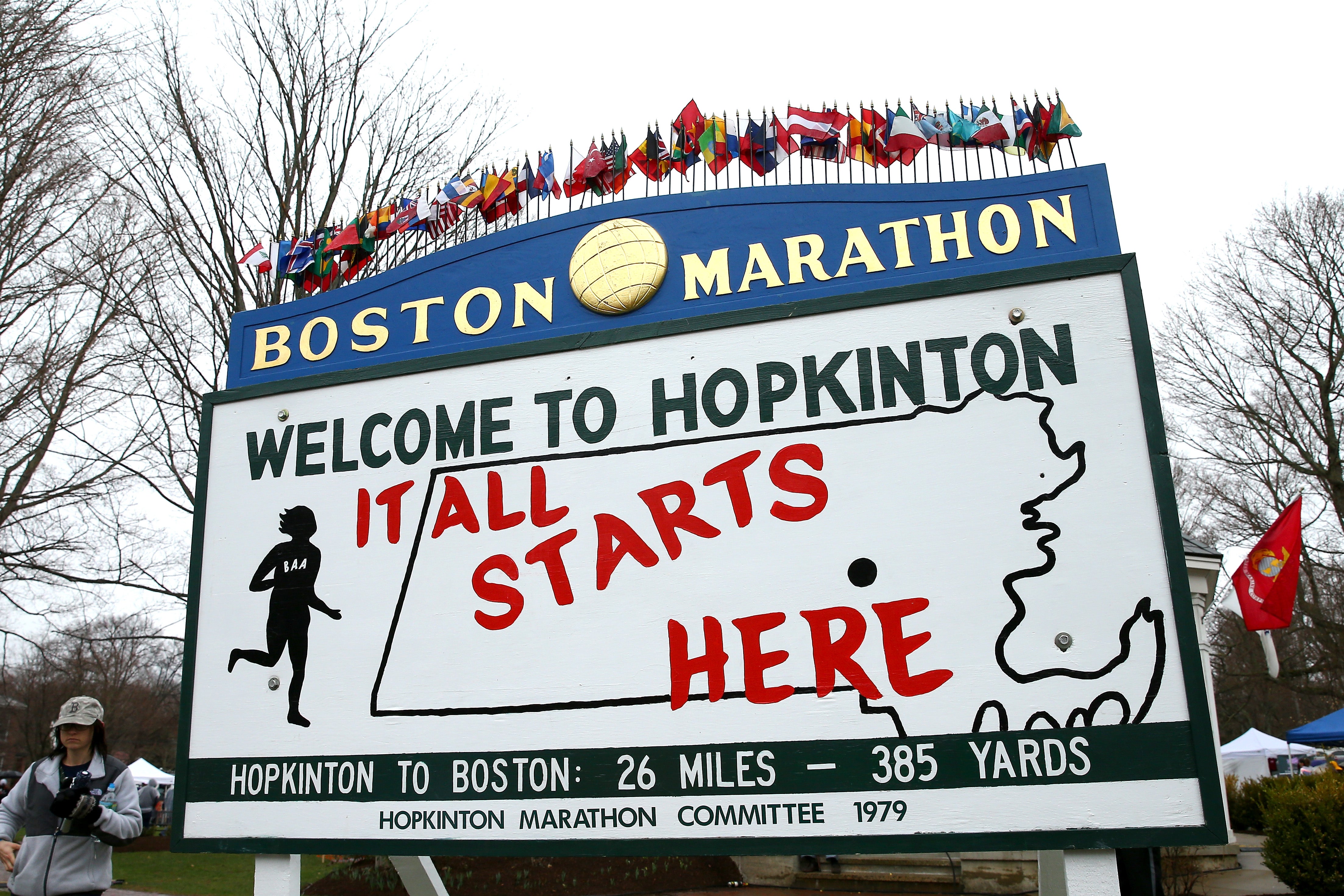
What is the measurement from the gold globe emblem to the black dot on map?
4.61ft

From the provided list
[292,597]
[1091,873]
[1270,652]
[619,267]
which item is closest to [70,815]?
[292,597]

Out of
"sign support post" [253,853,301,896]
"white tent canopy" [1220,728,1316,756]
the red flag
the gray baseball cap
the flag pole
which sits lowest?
"white tent canopy" [1220,728,1316,756]

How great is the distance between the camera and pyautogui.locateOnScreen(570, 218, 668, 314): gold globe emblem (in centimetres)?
397

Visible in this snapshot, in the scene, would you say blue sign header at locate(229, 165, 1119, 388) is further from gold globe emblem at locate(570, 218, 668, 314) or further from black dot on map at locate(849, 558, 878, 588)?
black dot on map at locate(849, 558, 878, 588)

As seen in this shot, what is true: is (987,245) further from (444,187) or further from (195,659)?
(195,659)

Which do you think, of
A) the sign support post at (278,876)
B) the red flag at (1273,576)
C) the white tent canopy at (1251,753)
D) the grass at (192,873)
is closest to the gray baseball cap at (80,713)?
the sign support post at (278,876)

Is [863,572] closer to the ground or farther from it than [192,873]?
farther from it

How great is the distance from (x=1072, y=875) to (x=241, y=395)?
151 inches

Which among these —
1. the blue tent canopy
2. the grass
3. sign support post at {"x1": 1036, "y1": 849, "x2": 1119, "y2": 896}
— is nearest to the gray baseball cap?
sign support post at {"x1": 1036, "y1": 849, "x2": 1119, "y2": 896}

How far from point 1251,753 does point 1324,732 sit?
24.7 feet

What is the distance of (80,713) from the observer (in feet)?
13.3

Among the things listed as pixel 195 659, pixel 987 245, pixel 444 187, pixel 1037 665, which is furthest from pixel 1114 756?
pixel 444 187

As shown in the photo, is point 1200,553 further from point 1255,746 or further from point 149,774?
point 149,774

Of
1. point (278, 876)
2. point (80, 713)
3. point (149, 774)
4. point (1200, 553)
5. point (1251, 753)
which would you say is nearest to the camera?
point (278, 876)
